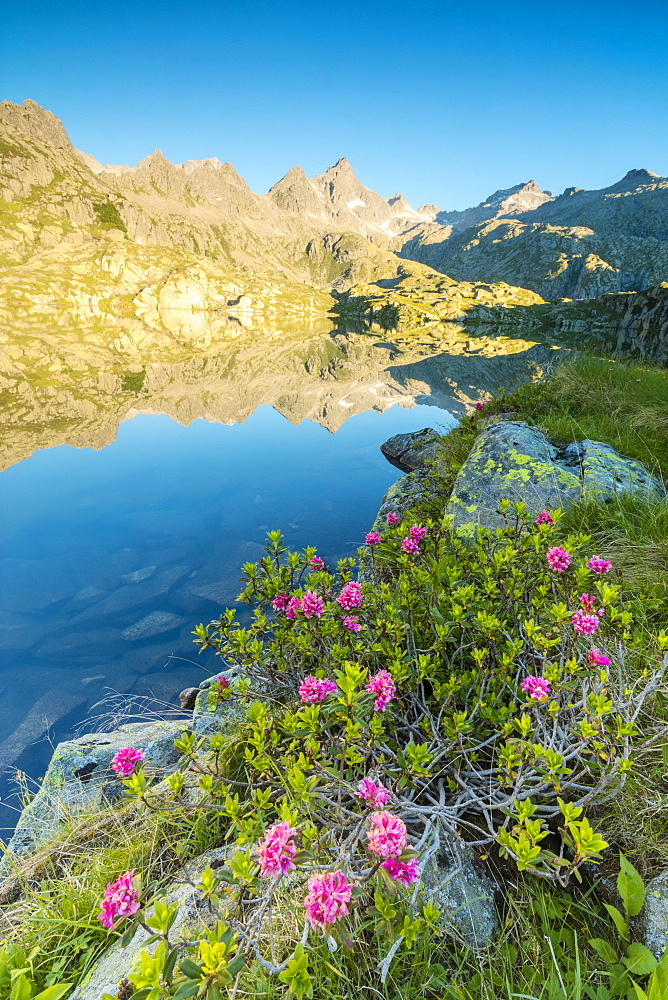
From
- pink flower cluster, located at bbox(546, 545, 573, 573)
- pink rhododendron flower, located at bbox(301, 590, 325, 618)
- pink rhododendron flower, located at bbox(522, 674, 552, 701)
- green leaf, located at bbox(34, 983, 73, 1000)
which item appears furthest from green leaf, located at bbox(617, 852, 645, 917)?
green leaf, located at bbox(34, 983, 73, 1000)

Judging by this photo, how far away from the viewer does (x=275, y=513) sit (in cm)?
1430

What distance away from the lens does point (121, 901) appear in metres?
1.89

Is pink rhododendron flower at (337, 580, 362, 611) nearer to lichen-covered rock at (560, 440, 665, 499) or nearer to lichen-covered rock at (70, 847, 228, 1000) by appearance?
lichen-covered rock at (70, 847, 228, 1000)

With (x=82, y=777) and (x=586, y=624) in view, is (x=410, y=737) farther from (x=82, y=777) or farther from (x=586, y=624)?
(x=82, y=777)

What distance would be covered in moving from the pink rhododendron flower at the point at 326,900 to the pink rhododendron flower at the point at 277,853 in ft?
0.50

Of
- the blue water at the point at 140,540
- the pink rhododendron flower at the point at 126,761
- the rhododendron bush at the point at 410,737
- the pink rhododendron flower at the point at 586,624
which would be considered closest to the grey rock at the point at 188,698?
the blue water at the point at 140,540

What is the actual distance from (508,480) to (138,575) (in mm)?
9979

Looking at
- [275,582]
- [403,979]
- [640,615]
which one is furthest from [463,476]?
[403,979]

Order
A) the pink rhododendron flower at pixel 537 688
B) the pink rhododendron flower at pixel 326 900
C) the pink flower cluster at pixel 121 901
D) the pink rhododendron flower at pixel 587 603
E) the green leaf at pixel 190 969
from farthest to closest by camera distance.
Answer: the pink rhododendron flower at pixel 587 603
the pink rhododendron flower at pixel 537 688
the pink flower cluster at pixel 121 901
the pink rhododendron flower at pixel 326 900
the green leaf at pixel 190 969

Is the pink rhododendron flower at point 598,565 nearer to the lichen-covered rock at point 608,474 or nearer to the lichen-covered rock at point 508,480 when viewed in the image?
the lichen-covered rock at point 508,480

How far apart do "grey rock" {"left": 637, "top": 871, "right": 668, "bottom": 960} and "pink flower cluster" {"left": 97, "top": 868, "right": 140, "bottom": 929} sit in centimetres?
272

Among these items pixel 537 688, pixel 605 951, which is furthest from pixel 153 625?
pixel 605 951

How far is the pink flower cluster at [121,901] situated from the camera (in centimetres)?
186

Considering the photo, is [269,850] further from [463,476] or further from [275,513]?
[275,513]
